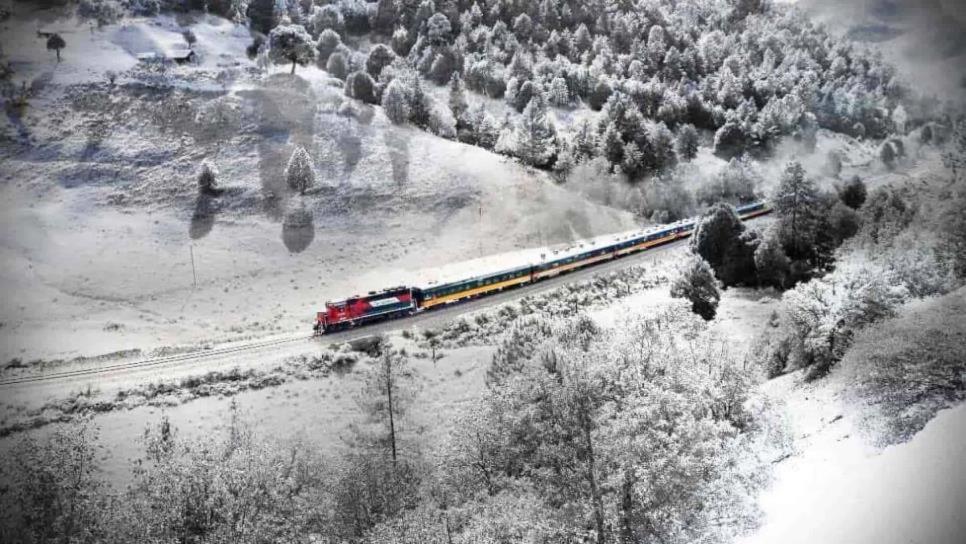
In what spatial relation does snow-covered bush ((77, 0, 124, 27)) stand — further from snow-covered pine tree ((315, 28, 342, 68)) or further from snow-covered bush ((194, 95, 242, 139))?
snow-covered pine tree ((315, 28, 342, 68))

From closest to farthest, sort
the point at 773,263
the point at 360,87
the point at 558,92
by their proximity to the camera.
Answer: the point at 773,263 → the point at 360,87 → the point at 558,92

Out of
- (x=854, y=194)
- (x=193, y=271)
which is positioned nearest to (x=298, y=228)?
(x=193, y=271)

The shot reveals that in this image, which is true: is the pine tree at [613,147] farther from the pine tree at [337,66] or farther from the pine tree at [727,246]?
the pine tree at [337,66]

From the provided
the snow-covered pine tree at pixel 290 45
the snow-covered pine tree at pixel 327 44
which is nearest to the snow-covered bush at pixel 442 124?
the snow-covered pine tree at pixel 290 45

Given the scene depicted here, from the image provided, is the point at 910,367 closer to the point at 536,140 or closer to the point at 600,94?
the point at 536,140

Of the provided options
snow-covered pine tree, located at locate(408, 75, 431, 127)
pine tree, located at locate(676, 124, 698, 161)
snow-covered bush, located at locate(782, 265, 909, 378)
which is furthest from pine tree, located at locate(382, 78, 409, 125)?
snow-covered bush, located at locate(782, 265, 909, 378)

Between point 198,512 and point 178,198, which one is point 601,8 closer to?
point 178,198

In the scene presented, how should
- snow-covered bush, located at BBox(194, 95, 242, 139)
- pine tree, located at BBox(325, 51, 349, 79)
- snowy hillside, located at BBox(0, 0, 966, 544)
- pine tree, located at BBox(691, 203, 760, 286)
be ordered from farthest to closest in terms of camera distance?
pine tree, located at BBox(325, 51, 349, 79)
snow-covered bush, located at BBox(194, 95, 242, 139)
pine tree, located at BBox(691, 203, 760, 286)
snowy hillside, located at BBox(0, 0, 966, 544)

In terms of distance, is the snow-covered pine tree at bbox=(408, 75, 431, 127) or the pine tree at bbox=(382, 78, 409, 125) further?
the snow-covered pine tree at bbox=(408, 75, 431, 127)
